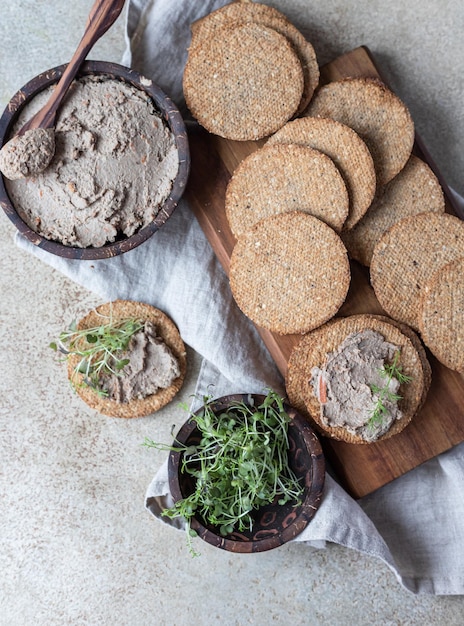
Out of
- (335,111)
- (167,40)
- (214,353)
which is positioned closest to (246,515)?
(214,353)

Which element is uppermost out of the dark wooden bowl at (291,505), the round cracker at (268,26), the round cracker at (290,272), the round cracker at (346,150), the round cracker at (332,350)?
the round cracker at (268,26)

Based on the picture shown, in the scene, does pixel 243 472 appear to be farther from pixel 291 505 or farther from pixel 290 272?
pixel 290 272

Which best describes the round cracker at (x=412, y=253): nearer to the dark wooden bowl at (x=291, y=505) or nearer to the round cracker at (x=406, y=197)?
the round cracker at (x=406, y=197)

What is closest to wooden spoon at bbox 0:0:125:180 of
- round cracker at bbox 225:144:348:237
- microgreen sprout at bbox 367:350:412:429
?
round cracker at bbox 225:144:348:237

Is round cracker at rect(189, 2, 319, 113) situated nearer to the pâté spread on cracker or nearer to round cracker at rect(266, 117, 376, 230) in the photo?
round cracker at rect(266, 117, 376, 230)

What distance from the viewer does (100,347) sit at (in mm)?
1843

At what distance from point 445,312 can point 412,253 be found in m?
0.19

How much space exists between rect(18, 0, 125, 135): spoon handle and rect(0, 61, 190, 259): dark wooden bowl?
3cm

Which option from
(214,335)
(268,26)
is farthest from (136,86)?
(214,335)

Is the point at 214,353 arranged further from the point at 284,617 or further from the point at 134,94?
the point at 284,617

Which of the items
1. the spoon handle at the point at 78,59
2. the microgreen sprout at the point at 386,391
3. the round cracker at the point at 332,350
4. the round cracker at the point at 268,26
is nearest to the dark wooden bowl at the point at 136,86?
the spoon handle at the point at 78,59

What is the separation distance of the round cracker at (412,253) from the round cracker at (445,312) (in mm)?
36

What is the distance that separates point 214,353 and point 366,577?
2.93 feet

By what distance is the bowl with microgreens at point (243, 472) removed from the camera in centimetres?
167
